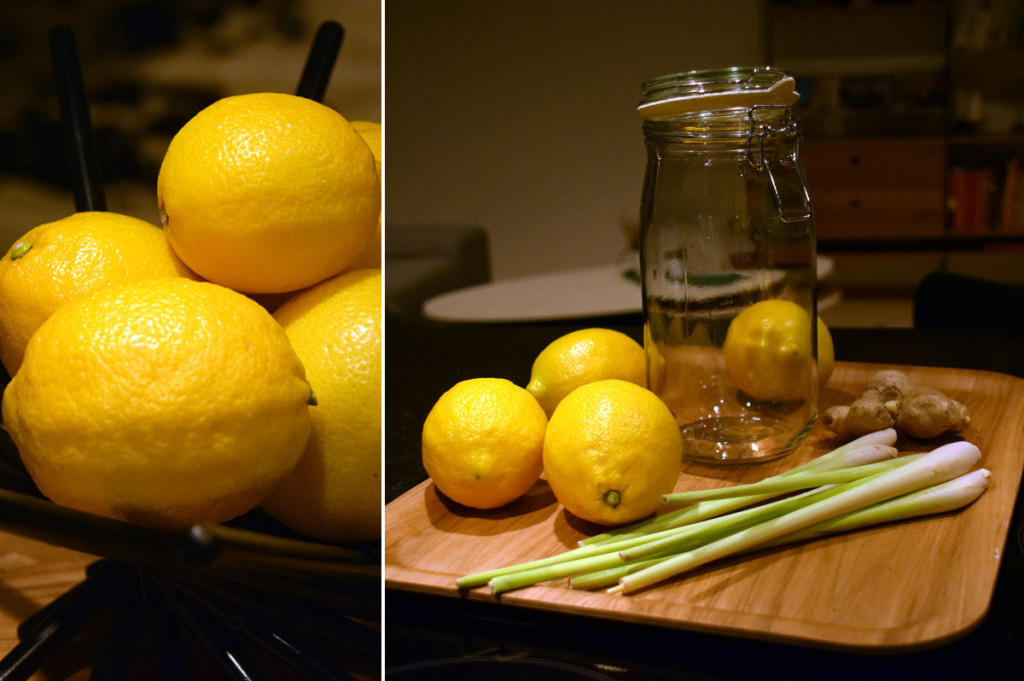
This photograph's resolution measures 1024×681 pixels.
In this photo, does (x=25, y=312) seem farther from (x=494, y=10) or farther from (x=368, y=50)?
(x=494, y=10)

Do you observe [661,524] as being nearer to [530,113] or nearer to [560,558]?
[560,558]

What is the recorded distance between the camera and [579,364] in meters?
0.70

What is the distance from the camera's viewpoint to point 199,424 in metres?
0.27

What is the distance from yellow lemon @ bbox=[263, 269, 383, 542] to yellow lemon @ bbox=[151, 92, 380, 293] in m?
0.01

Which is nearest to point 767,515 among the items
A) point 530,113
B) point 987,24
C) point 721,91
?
point 721,91

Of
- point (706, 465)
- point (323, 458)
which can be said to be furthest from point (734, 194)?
point (323, 458)

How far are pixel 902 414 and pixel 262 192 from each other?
558 mm

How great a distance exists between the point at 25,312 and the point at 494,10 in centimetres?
408

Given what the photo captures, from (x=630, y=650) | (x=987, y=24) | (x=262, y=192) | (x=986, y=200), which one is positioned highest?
(x=987, y=24)

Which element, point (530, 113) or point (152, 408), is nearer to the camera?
point (152, 408)

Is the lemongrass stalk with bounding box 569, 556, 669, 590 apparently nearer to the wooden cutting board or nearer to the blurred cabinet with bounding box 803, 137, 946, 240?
the wooden cutting board

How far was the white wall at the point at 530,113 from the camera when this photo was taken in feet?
13.1

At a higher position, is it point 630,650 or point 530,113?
point 530,113

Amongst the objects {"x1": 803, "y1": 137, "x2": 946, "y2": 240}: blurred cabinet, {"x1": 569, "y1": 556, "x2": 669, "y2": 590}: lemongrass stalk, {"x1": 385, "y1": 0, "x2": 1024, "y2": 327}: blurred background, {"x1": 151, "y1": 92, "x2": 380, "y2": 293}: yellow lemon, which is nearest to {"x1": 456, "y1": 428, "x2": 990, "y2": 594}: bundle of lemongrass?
{"x1": 569, "y1": 556, "x2": 669, "y2": 590}: lemongrass stalk
